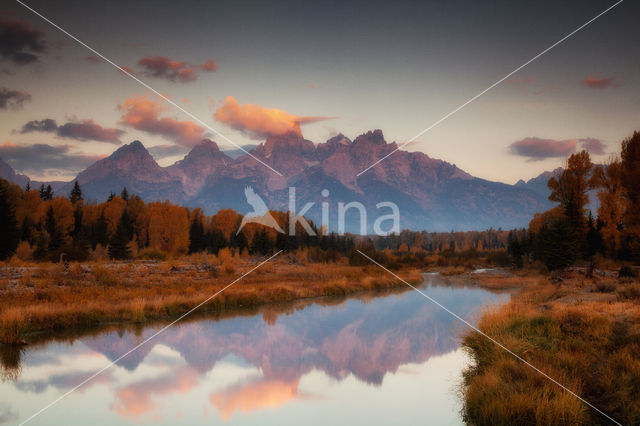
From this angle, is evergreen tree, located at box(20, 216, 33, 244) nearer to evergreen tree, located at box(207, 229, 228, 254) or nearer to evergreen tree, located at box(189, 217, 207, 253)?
evergreen tree, located at box(189, 217, 207, 253)

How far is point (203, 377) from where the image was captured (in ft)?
40.2

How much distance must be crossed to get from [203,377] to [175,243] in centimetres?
5197

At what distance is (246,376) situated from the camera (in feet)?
41.1

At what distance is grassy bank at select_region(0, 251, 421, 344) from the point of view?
53.6 feet

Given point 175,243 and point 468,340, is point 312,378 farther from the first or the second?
point 175,243

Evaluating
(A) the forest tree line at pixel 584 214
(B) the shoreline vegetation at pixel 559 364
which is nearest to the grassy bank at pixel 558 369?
(B) the shoreline vegetation at pixel 559 364

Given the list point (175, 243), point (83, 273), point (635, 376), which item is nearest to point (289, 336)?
point (635, 376)

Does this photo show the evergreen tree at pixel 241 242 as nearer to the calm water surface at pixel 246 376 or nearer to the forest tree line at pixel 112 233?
the forest tree line at pixel 112 233

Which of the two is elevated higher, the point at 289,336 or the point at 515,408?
the point at 515,408

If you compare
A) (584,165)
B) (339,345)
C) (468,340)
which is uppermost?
(584,165)

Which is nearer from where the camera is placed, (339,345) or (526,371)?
(526,371)

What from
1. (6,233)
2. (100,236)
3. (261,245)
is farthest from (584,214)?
(100,236)

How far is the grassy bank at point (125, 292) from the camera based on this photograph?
16328 mm

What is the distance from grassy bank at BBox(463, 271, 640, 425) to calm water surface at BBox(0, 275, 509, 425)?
1235 millimetres
